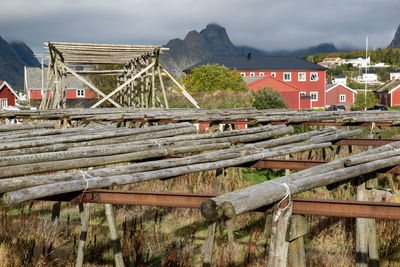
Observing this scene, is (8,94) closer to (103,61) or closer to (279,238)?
(103,61)

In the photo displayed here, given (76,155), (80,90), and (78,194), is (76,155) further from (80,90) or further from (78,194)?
(80,90)

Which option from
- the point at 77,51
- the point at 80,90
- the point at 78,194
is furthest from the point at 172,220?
the point at 80,90

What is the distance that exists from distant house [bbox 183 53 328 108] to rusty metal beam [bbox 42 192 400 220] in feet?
193

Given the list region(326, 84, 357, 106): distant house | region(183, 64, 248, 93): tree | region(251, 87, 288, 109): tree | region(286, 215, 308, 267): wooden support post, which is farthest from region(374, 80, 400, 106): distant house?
region(286, 215, 308, 267): wooden support post

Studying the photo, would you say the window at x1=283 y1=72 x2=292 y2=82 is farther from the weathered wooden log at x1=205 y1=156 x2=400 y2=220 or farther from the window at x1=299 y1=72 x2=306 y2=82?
the weathered wooden log at x1=205 y1=156 x2=400 y2=220

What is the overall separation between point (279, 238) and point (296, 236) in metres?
0.20

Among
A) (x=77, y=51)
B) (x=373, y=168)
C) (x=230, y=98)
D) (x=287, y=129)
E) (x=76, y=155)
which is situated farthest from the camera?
(x=230, y=98)

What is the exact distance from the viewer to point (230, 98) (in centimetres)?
2878

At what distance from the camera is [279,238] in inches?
129

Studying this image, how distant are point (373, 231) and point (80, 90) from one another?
67.8 metres

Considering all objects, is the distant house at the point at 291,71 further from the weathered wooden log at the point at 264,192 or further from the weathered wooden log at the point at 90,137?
the weathered wooden log at the point at 264,192

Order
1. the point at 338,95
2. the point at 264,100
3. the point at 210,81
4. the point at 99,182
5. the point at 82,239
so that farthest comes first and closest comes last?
the point at 338,95 < the point at 210,81 < the point at 264,100 < the point at 82,239 < the point at 99,182

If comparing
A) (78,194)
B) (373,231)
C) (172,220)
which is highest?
(78,194)

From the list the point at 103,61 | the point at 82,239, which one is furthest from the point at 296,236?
the point at 103,61
